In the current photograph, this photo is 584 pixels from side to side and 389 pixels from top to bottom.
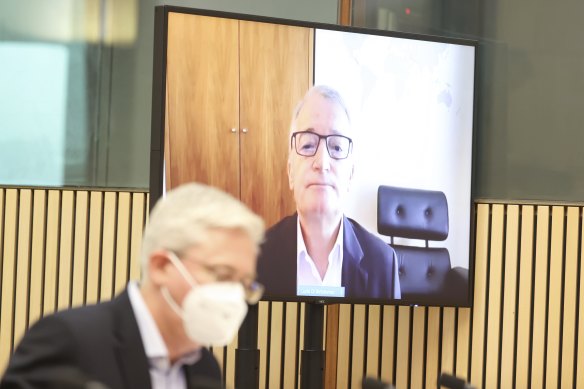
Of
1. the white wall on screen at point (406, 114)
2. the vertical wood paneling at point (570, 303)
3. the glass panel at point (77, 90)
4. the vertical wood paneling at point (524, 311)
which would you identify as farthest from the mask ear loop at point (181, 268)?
the vertical wood paneling at point (570, 303)

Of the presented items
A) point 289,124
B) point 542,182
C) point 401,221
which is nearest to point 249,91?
point 289,124

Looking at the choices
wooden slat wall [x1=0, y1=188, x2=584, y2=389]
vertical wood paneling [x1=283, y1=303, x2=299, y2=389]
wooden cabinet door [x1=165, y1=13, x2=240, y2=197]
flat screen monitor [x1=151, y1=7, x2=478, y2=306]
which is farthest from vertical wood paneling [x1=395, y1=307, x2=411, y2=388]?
wooden cabinet door [x1=165, y1=13, x2=240, y2=197]

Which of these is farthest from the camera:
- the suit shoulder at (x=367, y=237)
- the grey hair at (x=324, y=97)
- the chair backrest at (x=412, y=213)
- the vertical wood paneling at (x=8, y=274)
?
the vertical wood paneling at (x=8, y=274)

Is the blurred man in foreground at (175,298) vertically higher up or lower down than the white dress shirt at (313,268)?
higher up

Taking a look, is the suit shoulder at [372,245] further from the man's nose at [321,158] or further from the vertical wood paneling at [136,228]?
the vertical wood paneling at [136,228]

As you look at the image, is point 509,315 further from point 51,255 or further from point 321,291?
point 51,255

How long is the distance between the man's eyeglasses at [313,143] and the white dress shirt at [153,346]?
3.18m

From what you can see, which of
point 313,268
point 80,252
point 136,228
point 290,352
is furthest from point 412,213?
point 80,252

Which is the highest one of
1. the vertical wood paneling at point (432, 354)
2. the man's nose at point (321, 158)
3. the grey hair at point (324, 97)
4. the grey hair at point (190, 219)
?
the grey hair at point (324, 97)

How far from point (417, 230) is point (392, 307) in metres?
0.76

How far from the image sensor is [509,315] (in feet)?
21.1

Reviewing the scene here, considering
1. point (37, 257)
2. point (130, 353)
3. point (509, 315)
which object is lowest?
point (509, 315)

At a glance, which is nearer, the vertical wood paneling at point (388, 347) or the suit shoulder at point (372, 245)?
the suit shoulder at point (372, 245)

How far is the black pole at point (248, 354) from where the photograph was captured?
5.43 meters
